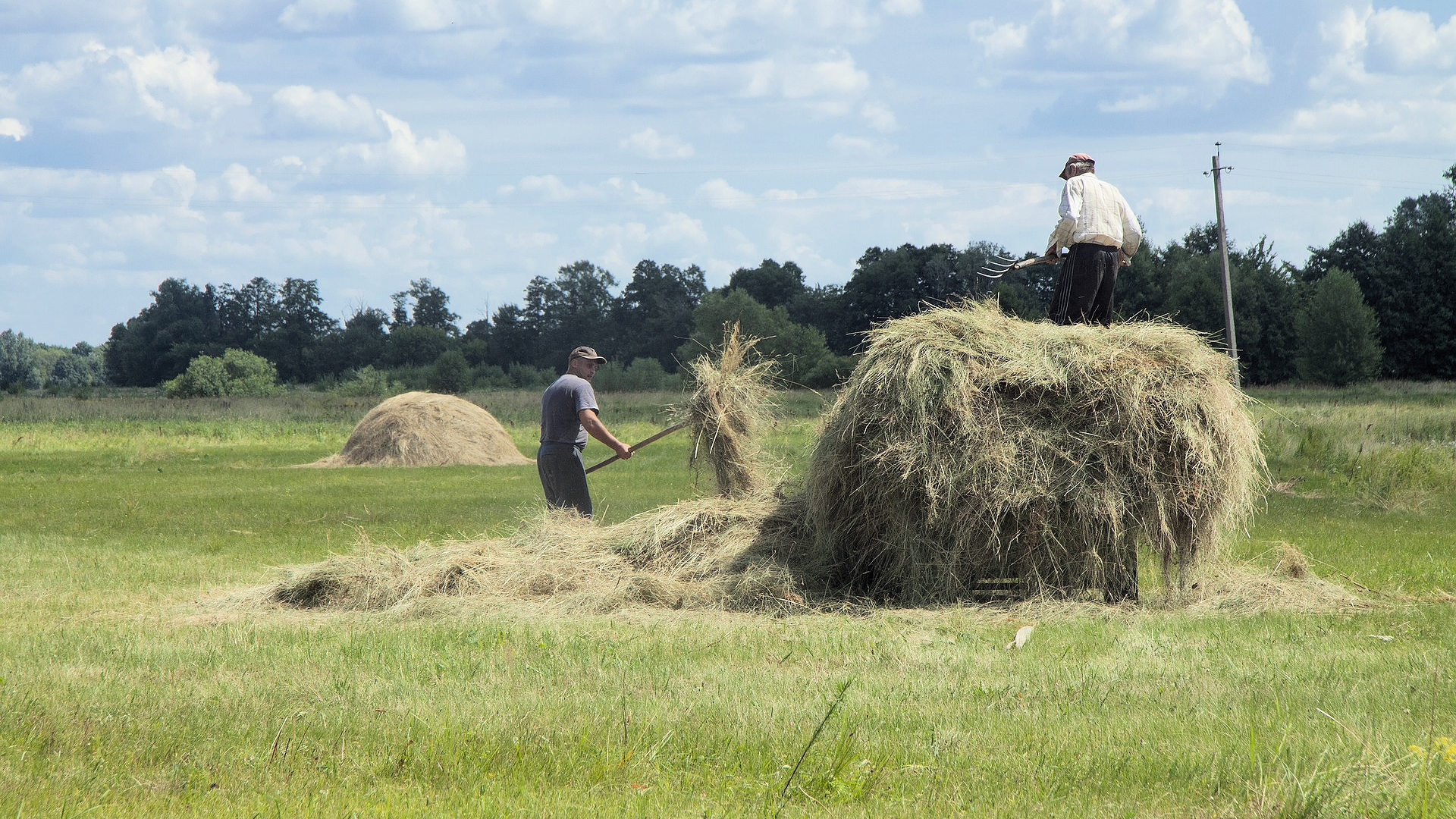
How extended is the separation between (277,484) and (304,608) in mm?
14322

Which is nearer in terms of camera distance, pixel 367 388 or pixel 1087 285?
pixel 1087 285

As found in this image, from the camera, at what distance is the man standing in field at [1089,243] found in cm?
969

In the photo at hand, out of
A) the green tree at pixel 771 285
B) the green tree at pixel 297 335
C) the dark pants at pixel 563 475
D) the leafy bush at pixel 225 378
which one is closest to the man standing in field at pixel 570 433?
the dark pants at pixel 563 475

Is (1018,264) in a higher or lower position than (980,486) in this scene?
higher

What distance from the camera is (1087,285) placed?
32.1 feet

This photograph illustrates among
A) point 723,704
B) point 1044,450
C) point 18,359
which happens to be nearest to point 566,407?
point 1044,450

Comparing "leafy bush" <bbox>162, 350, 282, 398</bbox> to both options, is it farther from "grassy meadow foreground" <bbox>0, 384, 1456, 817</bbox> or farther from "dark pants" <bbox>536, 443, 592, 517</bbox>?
"grassy meadow foreground" <bbox>0, 384, 1456, 817</bbox>

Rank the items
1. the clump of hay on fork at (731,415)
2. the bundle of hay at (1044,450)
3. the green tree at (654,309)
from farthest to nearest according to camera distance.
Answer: the green tree at (654,309) → the clump of hay on fork at (731,415) → the bundle of hay at (1044,450)

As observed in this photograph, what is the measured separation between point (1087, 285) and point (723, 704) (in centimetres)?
572

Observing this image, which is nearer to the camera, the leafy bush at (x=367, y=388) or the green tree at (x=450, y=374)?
the leafy bush at (x=367, y=388)

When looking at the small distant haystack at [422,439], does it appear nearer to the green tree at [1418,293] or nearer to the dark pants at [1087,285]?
the dark pants at [1087,285]

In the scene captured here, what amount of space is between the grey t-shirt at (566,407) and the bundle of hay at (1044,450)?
3.13 metres

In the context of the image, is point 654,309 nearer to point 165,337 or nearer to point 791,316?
point 791,316

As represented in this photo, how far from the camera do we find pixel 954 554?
8.66m
